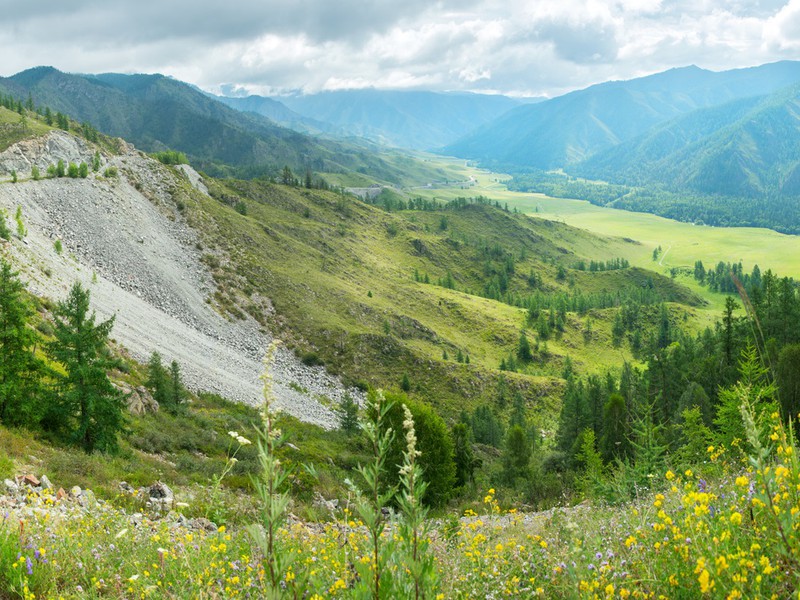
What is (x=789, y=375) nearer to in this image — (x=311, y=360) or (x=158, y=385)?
(x=158, y=385)

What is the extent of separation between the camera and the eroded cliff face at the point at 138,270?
57.8 meters

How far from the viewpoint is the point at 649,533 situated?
20.3 feet

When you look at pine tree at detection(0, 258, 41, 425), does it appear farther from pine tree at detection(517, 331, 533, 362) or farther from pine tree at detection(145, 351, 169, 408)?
pine tree at detection(517, 331, 533, 362)

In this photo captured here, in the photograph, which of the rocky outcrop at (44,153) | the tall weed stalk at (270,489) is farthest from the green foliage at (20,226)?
the tall weed stalk at (270,489)

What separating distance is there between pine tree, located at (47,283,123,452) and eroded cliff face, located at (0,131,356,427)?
29.6 m

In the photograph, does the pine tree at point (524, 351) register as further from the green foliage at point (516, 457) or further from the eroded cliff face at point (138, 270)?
the green foliage at point (516, 457)

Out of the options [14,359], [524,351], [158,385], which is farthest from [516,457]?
[524,351]

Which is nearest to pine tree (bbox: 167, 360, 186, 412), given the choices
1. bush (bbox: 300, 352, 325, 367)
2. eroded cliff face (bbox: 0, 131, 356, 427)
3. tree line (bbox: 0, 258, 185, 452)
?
eroded cliff face (bbox: 0, 131, 356, 427)

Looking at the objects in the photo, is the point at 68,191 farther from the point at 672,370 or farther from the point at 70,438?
the point at 672,370

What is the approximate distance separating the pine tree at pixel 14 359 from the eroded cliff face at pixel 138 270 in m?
29.2

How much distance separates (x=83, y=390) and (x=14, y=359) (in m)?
2.87

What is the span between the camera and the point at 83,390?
23641mm

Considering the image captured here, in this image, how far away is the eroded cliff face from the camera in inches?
2275

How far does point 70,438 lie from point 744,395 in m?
25.5
